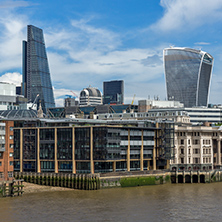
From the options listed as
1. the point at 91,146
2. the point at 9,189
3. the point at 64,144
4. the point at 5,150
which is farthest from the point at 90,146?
the point at 9,189

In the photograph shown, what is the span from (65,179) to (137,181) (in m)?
21.8

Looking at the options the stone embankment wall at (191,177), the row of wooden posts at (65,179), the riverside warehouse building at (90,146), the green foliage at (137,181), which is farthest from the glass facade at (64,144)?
the stone embankment wall at (191,177)

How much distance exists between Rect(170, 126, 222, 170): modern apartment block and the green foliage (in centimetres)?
3057

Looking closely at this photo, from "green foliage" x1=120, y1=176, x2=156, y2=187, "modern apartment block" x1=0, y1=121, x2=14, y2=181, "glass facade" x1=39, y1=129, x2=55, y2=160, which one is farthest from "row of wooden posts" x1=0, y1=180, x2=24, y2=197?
"green foliage" x1=120, y1=176, x2=156, y2=187

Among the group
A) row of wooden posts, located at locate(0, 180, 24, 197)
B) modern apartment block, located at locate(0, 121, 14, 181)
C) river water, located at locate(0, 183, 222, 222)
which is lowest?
river water, located at locate(0, 183, 222, 222)

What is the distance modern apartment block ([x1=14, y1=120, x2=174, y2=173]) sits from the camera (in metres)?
153

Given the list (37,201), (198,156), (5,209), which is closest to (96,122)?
(198,156)

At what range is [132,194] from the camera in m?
132

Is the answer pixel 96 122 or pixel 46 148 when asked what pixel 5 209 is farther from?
pixel 96 122

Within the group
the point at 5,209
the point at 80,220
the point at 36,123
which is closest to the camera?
the point at 80,220

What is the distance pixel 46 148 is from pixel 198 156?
60409 mm

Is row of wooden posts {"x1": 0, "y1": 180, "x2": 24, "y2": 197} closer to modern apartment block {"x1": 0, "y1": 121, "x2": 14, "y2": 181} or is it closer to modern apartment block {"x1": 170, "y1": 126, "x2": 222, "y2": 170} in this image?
modern apartment block {"x1": 0, "y1": 121, "x2": 14, "y2": 181}

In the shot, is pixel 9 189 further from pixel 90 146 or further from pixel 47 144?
pixel 47 144

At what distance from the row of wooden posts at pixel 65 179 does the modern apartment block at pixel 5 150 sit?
1697 cm
